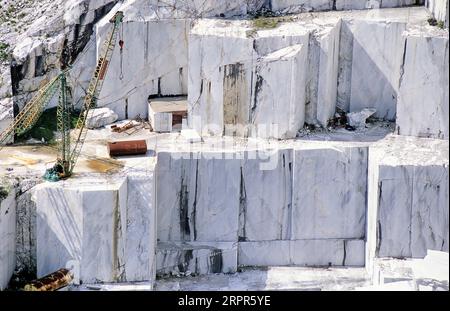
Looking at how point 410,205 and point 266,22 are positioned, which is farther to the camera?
point 266,22

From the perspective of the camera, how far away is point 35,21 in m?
65.6

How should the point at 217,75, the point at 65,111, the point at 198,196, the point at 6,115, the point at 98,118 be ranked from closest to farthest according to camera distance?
the point at 65,111, the point at 198,196, the point at 217,75, the point at 6,115, the point at 98,118

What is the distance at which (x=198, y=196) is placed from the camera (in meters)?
61.6

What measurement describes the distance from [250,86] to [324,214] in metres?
6.17

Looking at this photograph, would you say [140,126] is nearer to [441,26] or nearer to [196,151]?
[196,151]

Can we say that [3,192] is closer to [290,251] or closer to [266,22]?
[290,251]

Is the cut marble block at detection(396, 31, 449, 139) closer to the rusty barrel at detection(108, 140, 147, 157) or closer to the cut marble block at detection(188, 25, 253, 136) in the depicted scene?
the cut marble block at detection(188, 25, 253, 136)

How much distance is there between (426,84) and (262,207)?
842cm

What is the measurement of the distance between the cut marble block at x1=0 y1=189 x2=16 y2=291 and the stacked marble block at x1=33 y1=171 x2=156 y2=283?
0.96 m

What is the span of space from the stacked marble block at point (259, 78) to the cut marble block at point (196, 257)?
5.08 m

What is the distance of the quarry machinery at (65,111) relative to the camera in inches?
2343

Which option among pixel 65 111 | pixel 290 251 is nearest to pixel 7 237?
pixel 65 111

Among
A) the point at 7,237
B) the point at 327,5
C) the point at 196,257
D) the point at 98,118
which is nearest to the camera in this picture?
the point at 7,237

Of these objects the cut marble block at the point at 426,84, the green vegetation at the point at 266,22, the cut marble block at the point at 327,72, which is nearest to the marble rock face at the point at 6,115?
the green vegetation at the point at 266,22
